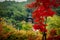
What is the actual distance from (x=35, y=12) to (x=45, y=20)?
0.84 feet

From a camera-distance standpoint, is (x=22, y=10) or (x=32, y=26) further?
(x=22, y=10)

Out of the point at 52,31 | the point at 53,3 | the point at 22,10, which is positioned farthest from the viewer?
the point at 22,10

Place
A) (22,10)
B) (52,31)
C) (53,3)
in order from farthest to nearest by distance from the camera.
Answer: (22,10)
(52,31)
(53,3)

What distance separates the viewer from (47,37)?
10.2 ft

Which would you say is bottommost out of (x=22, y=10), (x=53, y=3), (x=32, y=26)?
(x=32, y=26)

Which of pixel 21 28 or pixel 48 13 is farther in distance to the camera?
pixel 21 28

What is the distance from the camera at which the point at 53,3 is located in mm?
2875

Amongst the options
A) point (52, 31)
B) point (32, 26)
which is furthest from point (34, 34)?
point (52, 31)

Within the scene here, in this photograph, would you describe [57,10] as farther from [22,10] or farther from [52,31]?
[22,10]

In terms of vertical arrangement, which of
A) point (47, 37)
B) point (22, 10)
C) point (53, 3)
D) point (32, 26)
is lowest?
point (47, 37)

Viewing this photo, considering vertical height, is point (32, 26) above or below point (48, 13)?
below

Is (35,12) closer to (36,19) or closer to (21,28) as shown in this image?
(36,19)

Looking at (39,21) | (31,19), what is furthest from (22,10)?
(39,21)

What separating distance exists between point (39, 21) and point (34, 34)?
33 centimetres
